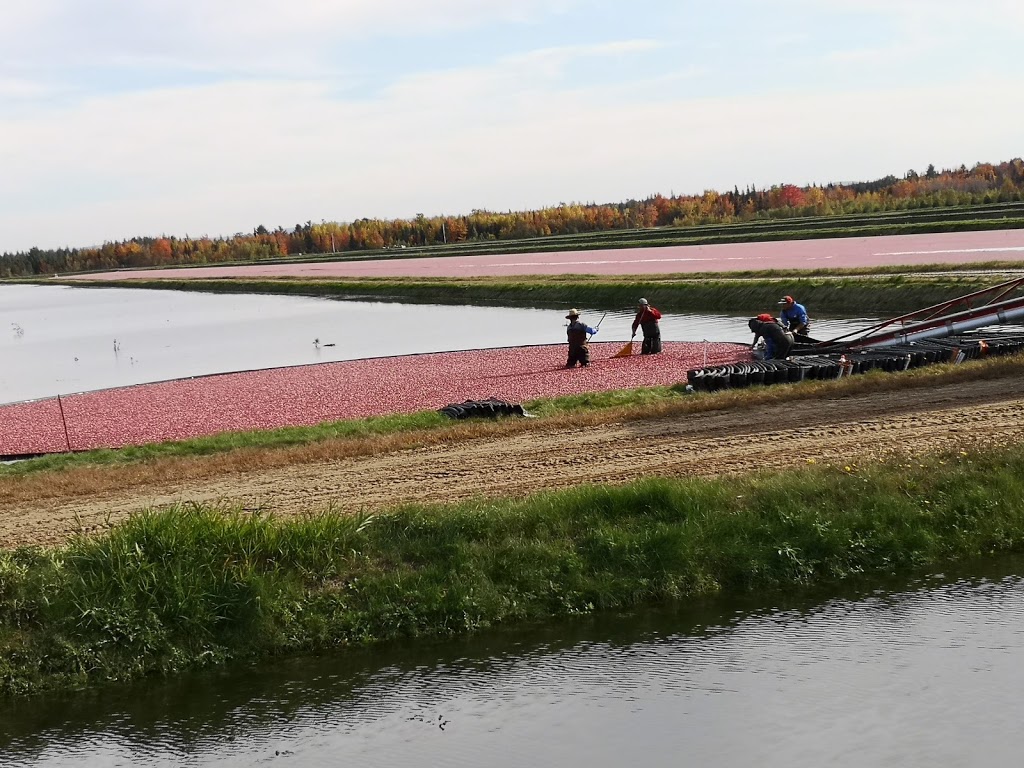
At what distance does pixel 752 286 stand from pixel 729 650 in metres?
34.0

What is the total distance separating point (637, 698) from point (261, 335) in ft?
125

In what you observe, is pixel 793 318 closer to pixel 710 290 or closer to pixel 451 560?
pixel 451 560

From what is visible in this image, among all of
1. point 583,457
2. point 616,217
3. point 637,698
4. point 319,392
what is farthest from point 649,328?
point 616,217

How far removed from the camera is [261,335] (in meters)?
46.4

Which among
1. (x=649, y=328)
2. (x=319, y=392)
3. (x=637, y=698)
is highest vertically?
(x=649, y=328)

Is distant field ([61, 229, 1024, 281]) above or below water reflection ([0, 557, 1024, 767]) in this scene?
above

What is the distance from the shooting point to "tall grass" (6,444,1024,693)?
11.5 m

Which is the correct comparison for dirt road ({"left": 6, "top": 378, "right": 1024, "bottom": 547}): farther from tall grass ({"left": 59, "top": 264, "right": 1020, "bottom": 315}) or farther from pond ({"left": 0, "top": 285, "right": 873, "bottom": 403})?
tall grass ({"left": 59, "top": 264, "right": 1020, "bottom": 315})

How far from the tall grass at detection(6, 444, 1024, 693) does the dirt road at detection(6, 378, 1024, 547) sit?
1.18 m

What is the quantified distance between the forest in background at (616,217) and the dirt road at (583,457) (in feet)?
226

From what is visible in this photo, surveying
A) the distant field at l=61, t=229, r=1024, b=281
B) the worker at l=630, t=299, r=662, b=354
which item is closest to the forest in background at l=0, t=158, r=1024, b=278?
the distant field at l=61, t=229, r=1024, b=281

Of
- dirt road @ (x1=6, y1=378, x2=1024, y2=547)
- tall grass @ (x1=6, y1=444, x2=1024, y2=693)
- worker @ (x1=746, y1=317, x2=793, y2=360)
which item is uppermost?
worker @ (x1=746, y1=317, x2=793, y2=360)

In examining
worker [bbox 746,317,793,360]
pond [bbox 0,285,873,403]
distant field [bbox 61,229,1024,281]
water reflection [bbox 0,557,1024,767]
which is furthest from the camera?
distant field [bbox 61,229,1024,281]

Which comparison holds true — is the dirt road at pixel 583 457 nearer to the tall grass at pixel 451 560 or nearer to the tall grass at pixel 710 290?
the tall grass at pixel 451 560
